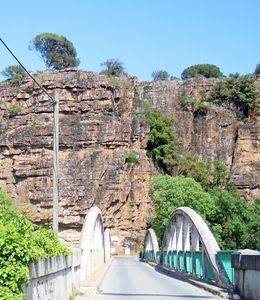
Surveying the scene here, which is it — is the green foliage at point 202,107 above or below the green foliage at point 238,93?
below

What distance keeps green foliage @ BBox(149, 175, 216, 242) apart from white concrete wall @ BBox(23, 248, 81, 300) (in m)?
40.0

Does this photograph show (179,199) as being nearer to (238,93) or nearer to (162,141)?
(162,141)

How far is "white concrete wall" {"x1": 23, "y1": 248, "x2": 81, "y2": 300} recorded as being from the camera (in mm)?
7410

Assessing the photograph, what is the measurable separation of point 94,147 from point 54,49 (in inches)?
1056

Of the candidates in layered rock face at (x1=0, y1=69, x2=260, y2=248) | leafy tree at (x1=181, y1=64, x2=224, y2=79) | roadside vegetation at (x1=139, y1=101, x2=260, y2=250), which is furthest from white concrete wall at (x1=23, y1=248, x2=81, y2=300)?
leafy tree at (x1=181, y1=64, x2=224, y2=79)

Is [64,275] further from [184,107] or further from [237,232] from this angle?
[184,107]

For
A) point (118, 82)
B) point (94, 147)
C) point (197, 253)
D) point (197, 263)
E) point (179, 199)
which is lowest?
point (197, 263)

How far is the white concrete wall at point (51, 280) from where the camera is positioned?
24.3 feet

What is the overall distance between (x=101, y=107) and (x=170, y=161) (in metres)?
10.8

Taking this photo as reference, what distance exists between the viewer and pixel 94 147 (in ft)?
207

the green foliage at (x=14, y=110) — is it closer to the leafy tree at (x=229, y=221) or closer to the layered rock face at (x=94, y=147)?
the layered rock face at (x=94, y=147)

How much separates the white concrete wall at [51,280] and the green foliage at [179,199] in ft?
131

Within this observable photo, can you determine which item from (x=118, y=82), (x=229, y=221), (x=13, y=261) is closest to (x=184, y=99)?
(x=118, y=82)

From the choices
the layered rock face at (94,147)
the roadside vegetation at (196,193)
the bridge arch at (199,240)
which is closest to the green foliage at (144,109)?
the roadside vegetation at (196,193)
